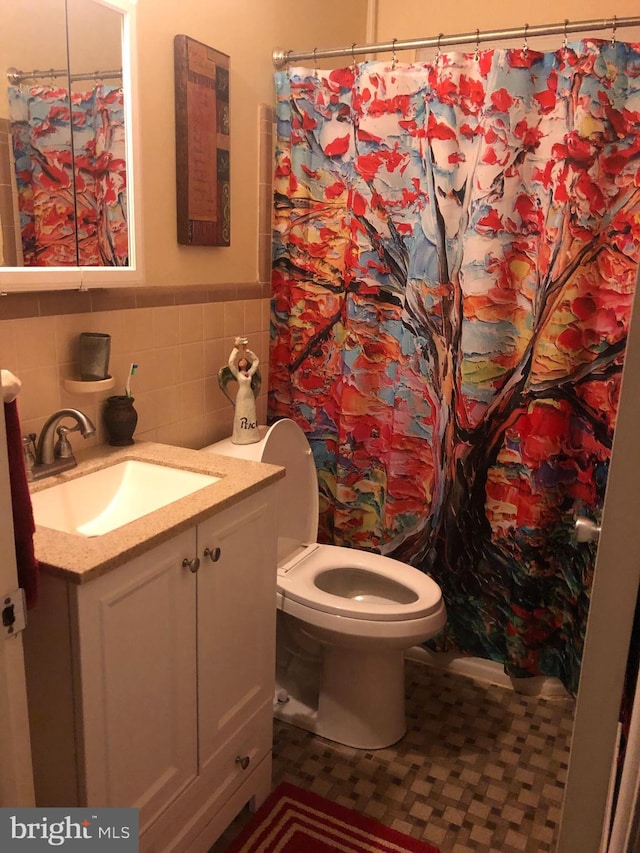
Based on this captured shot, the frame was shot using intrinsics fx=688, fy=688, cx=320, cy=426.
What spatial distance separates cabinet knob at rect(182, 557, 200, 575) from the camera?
4.50 feet

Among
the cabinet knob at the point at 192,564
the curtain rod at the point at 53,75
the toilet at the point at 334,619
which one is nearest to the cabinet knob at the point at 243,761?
the toilet at the point at 334,619

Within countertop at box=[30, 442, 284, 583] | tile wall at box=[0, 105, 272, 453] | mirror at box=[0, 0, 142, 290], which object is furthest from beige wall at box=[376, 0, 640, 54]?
countertop at box=[30, 442, 284, 583]

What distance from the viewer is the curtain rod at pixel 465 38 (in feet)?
5.91

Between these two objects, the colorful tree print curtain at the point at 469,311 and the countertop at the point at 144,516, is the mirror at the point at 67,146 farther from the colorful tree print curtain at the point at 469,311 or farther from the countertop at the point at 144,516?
the colorful tree print curtain at the point at 469,311

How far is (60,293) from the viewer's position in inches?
62.1

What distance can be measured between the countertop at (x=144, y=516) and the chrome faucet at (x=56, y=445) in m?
0.02

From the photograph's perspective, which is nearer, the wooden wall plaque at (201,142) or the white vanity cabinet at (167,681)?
the white vanity cabinet at (167,681)

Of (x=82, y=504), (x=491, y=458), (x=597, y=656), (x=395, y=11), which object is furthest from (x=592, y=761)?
(x=395, y=11)

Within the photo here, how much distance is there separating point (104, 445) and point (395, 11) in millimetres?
1950

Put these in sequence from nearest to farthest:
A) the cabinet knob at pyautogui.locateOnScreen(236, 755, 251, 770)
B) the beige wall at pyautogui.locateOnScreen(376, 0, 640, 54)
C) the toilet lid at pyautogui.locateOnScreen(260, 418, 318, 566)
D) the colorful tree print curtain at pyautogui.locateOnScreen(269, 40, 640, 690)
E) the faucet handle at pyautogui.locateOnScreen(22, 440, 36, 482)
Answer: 1. the faucet handle at pyautogui.locateOnScreen(22, 440, 36, 482)
2. the cabinet knob at pyautogui.locateOnScreen(236, 755, 251, 770)
3. the colorful tree print curtain at pyautogui.locateOnScreen(269, 40, 640, 690)
4. the toilet lid at pyautogui.locateOnScreen(260, 418, 318, 566)
5. the beige wall at pyautogui.locateOnScreen(376, 0, 640, 54)

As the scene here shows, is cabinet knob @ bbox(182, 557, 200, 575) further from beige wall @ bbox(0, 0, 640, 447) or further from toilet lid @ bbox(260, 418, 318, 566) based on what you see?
toilet lid @ bbox(260, 418, 318, 566)

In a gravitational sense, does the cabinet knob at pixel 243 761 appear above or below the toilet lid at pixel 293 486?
below

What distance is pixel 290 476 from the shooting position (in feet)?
7.00

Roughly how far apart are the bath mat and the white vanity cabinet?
79 mm
